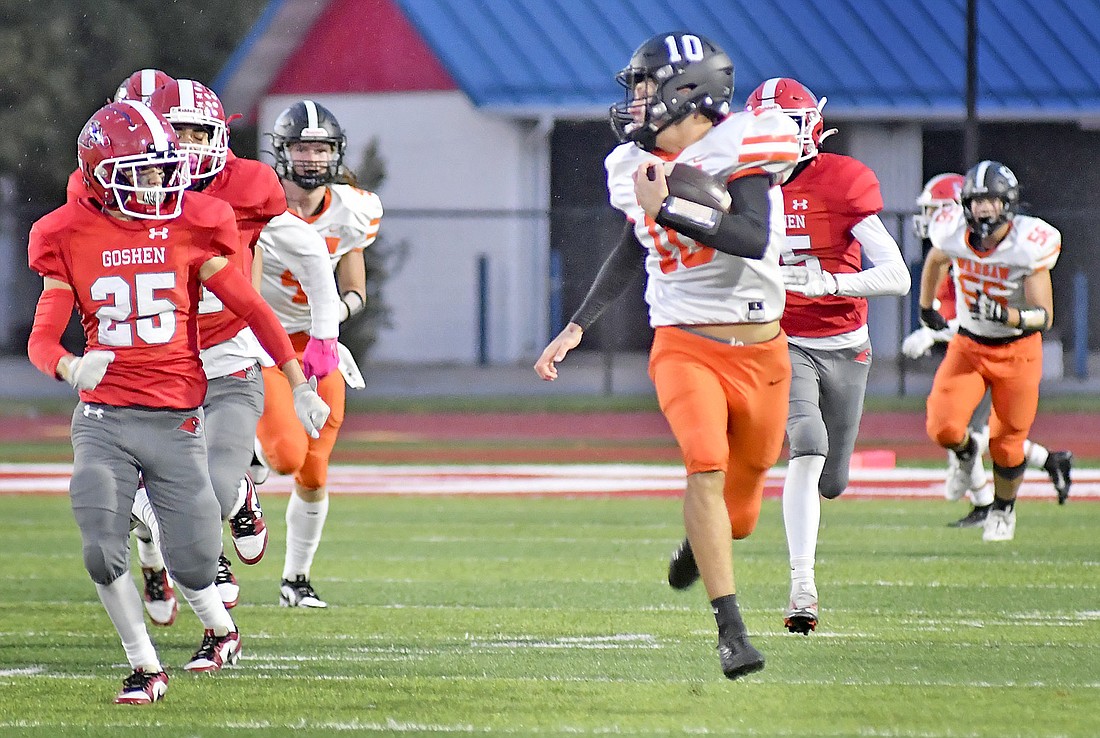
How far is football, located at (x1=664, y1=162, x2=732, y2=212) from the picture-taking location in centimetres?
504

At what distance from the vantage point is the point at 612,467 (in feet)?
41.2

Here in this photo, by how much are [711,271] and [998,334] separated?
12.5ft

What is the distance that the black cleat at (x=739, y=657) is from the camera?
4.88 meters

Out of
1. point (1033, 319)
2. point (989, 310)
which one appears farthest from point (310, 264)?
point (1033, 319)

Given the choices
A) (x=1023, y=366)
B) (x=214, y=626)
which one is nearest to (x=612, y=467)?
(x=1023, y=366)

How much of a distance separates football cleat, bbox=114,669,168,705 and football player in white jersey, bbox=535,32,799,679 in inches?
57.9

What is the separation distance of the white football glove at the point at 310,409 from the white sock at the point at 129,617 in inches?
27.0

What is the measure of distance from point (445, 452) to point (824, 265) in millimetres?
7545

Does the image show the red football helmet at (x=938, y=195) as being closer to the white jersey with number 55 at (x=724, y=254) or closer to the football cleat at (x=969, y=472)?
the football cleat at (x=969, y=472)

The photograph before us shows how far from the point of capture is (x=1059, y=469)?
9.82 meters

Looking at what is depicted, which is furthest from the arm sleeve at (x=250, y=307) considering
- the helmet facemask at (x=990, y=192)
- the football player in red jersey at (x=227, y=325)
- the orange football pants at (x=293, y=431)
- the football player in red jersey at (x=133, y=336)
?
the helmet facemask at (x=990, y=192)

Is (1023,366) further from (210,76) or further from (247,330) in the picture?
(210,76)

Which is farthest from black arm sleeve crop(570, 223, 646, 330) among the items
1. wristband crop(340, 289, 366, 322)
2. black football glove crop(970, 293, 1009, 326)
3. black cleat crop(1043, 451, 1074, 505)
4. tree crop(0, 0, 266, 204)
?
tree crop(0, 0, 266, 204)

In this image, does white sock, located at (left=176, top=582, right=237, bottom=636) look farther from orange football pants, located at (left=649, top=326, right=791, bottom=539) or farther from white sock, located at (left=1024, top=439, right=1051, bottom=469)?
white sock, located at (left=1024, top=439, right=1051, bottom=469)
